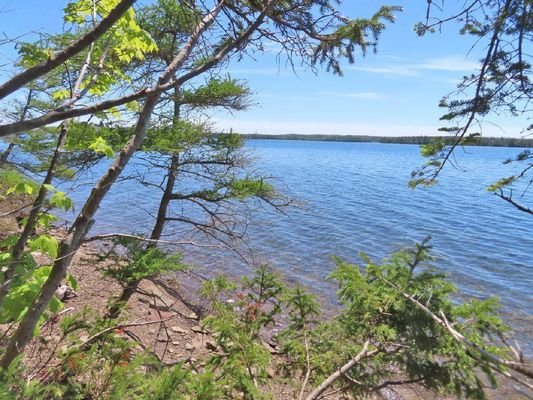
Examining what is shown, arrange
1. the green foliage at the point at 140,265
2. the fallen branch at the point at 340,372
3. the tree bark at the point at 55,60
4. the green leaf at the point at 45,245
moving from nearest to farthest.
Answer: the tree bark at the point at 55,60 → the green leaf at the point at 45,245 → the fallen branch at the point at 340,372 → the green foliage at the point at 140,265

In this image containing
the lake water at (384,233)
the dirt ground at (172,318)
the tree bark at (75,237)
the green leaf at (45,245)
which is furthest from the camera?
the lake water at (384,233)

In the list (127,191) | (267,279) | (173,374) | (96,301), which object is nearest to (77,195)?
(127,191)

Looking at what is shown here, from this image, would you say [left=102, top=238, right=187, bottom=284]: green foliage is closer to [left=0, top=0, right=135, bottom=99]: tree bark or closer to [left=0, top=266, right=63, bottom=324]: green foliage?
[left=0, top=266, right=63, bottom=324]: green foliage

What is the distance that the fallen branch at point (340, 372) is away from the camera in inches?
151

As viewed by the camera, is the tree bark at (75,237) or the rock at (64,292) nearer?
the tree bark at (75,237)

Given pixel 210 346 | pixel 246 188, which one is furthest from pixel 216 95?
pixel 210 346

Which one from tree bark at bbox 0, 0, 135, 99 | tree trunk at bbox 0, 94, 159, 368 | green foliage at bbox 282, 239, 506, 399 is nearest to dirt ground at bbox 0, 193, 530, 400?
green foliage at bbox 282, 239, 506, 399

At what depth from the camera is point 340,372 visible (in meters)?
3.93

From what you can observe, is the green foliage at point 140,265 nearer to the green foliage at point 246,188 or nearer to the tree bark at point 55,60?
the green foliage at point 246,188

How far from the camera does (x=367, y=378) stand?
13.4ft

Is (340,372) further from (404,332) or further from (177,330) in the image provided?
(177,330)

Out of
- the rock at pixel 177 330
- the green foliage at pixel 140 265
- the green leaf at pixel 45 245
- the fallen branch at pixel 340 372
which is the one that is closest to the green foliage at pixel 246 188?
the green foliage at pixel 140 265

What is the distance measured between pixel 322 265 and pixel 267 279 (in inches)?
301

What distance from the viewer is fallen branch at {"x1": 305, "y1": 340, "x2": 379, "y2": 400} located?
12.6 ft
